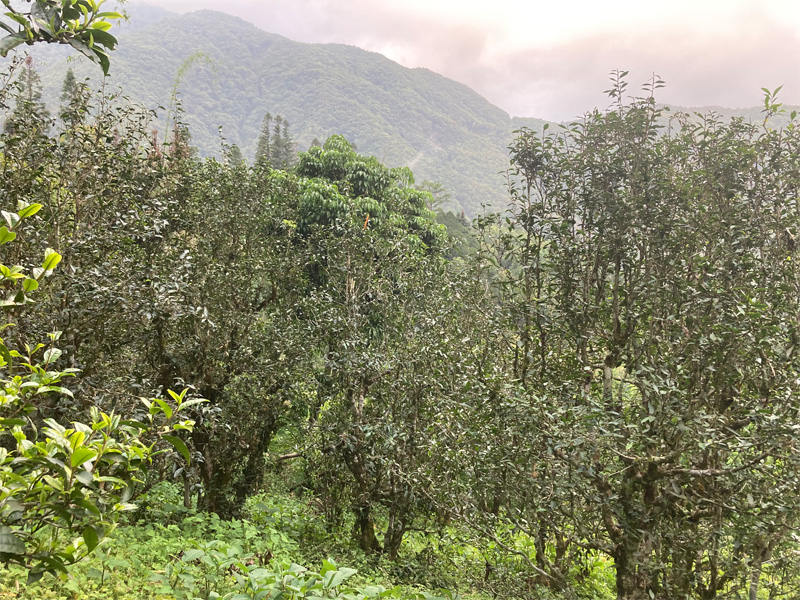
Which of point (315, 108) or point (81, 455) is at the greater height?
point (315, 108)

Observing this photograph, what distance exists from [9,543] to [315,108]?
175 meters

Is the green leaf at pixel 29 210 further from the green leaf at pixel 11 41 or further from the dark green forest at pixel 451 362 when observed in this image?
the green leaf at pixel 11 41

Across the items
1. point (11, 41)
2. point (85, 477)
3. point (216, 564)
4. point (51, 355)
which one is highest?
point (11, 41)

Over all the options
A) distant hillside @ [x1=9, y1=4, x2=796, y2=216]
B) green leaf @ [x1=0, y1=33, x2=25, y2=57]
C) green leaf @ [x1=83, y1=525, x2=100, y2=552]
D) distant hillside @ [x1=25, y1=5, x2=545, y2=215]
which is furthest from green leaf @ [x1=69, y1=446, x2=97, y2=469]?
distant hillside @ [x1=9, y1=4, x2=796, y2=216]

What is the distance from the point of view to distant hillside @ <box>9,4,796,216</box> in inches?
4793

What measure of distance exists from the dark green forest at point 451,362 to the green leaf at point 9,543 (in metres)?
0.35

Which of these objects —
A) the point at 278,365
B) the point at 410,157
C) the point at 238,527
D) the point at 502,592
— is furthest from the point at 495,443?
the point at 410,157

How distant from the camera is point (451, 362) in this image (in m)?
6.59

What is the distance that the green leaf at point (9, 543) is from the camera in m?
1.43

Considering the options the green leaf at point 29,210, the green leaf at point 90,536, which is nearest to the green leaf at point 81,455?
the green leaf at point 90,536

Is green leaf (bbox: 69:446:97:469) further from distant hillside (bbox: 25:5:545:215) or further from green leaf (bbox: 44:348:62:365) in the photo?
distant hillside (bbox: 25:5:545:215)

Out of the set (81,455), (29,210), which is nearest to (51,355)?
(29,210)

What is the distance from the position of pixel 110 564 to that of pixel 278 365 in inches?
133

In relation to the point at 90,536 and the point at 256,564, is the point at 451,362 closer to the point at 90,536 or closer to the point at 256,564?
the point at 256,564
